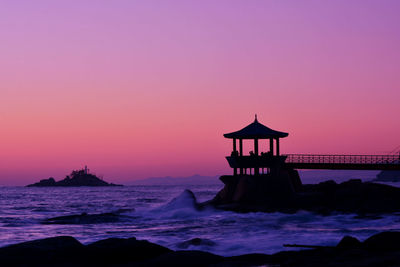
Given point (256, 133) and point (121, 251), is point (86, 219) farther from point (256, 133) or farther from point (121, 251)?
point (121, 251)

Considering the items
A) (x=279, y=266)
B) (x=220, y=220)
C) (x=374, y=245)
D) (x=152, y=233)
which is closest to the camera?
(x=279, y=266)

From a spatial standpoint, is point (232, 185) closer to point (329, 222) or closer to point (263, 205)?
point (263, 205)

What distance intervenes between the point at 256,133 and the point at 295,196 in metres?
5.11

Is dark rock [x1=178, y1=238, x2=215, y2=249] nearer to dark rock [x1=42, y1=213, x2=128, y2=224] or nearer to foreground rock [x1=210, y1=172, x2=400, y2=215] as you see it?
dark rock [x1=42, y1=213, x2=128, y2=224]

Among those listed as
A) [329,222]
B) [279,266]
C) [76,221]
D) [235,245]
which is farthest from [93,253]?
[76,221]

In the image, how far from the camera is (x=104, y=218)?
3731cm

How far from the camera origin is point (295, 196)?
39.4 m

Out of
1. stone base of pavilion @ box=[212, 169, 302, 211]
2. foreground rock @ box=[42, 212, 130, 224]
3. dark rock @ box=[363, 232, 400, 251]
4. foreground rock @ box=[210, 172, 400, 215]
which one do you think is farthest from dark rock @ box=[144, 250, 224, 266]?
stone base of pavilion @ box=[212, 169, 302, 211]

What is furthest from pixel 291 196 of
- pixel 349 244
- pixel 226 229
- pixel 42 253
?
pixel 42 253

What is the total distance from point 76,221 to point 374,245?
2391cm

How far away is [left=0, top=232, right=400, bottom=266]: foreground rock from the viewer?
14289 mm

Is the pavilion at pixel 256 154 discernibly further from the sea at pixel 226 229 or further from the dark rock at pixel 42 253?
the dark rock at pixel 42 253

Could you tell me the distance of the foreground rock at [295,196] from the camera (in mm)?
37156

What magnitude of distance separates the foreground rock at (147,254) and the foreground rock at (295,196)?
69.6 feet
